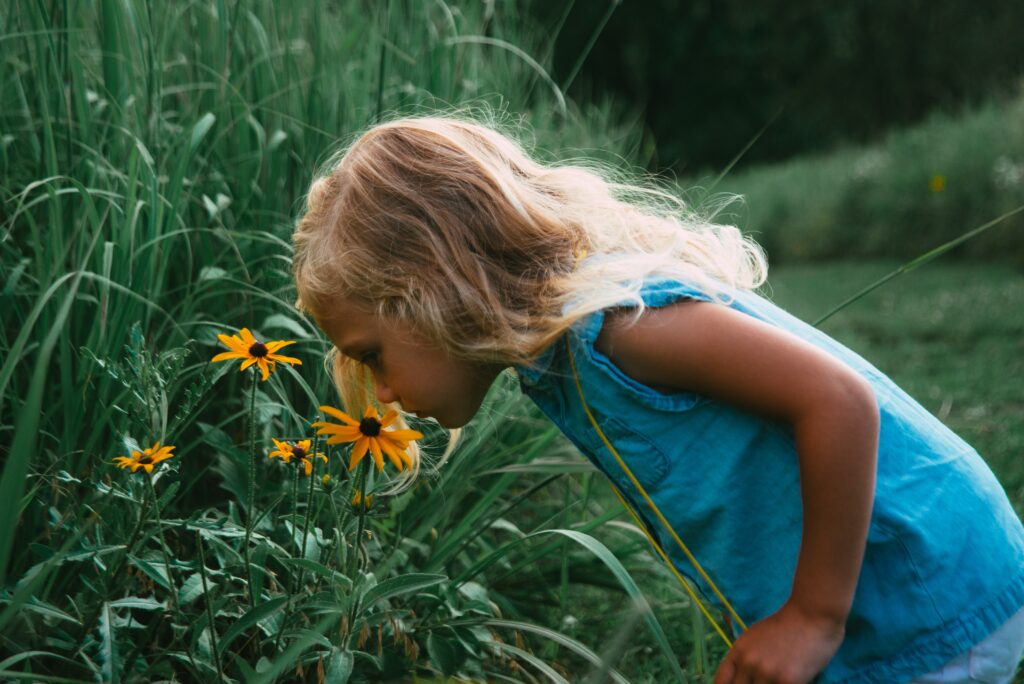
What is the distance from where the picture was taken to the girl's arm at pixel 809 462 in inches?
47.8

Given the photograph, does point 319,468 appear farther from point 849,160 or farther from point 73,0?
point 849,160

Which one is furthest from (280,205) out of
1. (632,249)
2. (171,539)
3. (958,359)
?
(958,359)

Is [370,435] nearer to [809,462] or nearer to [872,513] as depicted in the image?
[809,462]

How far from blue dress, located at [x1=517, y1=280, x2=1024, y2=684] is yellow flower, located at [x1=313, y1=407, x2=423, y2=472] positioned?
25 cm

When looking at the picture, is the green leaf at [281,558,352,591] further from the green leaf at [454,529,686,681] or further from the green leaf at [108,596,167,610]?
the green leaf at [454,529,686,681]

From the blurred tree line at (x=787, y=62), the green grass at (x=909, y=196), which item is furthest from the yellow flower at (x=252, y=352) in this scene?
the blurred tree line at (x=787, y=62)

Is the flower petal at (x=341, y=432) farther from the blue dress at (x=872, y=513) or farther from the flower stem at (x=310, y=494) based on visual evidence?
the blue dress at (x=872, y=513)

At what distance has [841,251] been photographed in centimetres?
837

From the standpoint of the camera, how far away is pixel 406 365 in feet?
4.77

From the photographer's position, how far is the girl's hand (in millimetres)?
1219

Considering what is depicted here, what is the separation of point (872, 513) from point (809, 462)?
167mm

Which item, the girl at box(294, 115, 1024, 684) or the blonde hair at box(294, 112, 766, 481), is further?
the blonde hair at box(294, 112, 766, 481)

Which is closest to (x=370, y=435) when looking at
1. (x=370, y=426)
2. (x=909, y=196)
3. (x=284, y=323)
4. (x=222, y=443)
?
(x=370, y=426)

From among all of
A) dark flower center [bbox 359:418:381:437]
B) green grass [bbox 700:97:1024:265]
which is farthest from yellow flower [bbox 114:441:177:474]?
green grass [bbox 700:97:1024:265]
